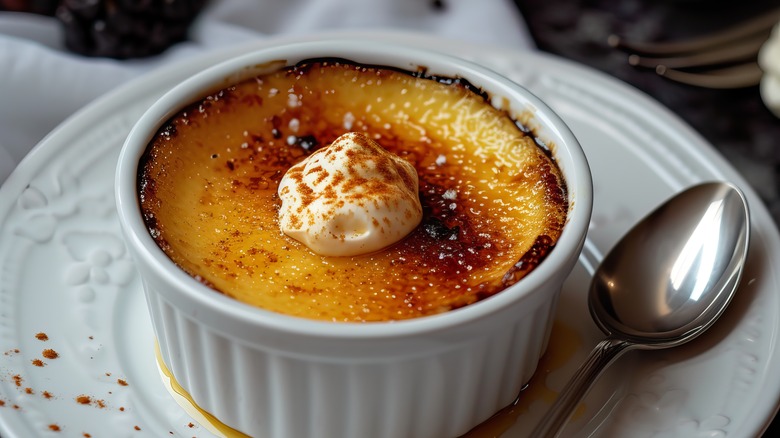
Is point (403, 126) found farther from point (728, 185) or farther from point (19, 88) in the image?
point (19, 88)

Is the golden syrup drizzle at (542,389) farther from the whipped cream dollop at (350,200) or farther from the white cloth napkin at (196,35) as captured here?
the white cloth napkin at (196,35)

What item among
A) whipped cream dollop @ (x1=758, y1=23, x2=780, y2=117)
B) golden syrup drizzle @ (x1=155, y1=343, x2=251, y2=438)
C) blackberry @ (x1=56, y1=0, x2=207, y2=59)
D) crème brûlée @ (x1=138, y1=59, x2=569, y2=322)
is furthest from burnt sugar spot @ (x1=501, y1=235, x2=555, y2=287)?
blackberry @ (x1=56, y1=0, x2=207, y2=59)

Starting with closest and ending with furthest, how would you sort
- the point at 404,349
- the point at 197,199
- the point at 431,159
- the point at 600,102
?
the point at 404,349 → the point at 197,199 → the point at 431,159 → the point at 600,102

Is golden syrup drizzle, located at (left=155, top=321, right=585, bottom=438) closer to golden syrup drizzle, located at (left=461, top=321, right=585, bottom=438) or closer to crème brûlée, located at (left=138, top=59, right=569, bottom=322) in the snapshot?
golden syrup drizzle, located at (left=461, top=321, right=585, bottom=438)

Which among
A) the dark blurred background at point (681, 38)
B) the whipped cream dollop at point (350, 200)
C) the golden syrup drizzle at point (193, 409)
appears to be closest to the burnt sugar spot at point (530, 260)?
the whipped cream dollop at point (350, 200)

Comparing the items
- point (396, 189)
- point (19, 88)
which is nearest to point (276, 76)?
point (396, 189)
